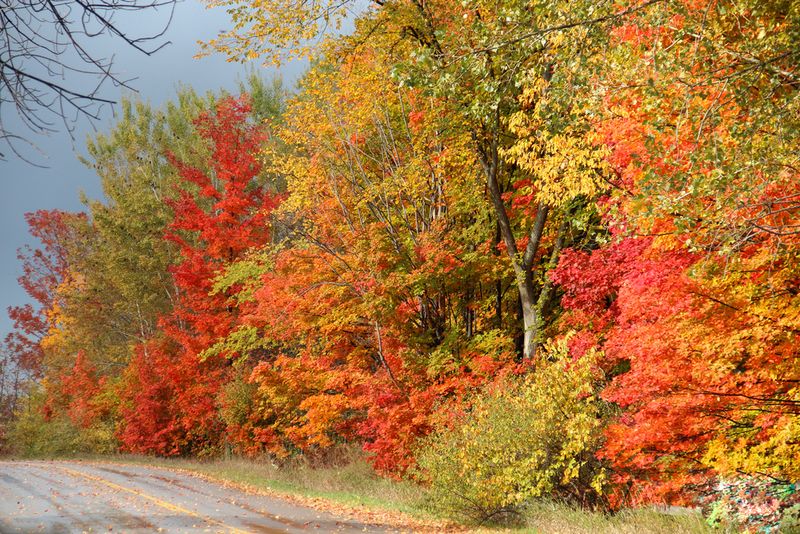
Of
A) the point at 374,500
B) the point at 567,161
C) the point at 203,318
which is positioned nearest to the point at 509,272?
the point at 567,161

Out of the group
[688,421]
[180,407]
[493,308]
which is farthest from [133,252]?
[688,421]

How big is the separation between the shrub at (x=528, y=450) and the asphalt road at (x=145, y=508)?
5.64ft

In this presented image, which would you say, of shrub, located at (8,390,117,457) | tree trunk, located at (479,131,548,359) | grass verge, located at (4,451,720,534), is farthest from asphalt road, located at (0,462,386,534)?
shrub, located at (8,390,117,457)

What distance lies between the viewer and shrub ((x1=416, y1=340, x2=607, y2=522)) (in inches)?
414

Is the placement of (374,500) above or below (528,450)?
below

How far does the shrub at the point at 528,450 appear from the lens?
10508mm

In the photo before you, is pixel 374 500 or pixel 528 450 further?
pixel 374 500

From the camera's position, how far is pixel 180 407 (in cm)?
2762

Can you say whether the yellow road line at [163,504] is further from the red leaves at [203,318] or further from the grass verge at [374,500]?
the red leaves at [203,318]

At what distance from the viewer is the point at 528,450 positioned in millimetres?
10844

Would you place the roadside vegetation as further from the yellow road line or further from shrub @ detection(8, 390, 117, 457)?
the yellow road line

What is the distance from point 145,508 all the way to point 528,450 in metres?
7.83

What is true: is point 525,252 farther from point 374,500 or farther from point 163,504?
point 163,504

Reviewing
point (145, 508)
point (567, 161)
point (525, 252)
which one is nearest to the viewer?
point (567, 161)
